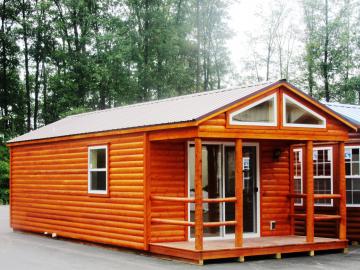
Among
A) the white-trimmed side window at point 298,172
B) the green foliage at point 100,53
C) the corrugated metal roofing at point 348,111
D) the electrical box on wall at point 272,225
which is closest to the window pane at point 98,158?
the electrical box on wall at point 272,225

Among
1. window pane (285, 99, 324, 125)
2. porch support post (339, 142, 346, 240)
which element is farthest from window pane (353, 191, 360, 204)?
window pane (285, 99, 324, 125)

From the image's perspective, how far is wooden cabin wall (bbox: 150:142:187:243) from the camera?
1423cm

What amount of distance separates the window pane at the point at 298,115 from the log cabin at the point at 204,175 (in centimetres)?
3

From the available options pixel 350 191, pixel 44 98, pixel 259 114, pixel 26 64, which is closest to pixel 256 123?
pixel 259 114

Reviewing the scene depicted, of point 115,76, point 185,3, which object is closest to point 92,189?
point 115,76

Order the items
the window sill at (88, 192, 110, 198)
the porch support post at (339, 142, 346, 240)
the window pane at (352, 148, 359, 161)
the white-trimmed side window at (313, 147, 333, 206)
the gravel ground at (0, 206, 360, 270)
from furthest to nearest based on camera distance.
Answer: the white-trimmed side window at (313, 147, 333, 206) < the window pane at (352, 148, 359, 161) < the window sill at (88, 192, 110, 198) < the porch support post at (339, 142, 346, 240) < the gravel ground at (0, 206, 360, 270)

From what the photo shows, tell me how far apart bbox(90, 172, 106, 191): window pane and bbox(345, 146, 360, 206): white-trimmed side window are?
638 cm

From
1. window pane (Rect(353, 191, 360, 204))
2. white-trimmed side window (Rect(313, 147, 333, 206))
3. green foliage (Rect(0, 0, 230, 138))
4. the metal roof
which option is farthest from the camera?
green foliage (Rect(0, 0, 230, 138))

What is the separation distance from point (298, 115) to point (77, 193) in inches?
244

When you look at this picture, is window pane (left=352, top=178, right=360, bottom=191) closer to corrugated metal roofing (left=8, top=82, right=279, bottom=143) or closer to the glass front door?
the glass front door

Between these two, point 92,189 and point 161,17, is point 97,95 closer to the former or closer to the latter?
point 161,17

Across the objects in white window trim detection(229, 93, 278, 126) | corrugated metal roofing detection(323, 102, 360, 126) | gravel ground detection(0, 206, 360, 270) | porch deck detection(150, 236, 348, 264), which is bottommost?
gravel ground detection(0, 206, 360, 270)

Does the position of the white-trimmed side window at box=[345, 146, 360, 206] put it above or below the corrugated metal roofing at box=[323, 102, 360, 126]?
below

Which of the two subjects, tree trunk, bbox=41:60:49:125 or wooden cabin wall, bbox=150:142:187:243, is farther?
tree trunk, bbox=41:60:49:125
